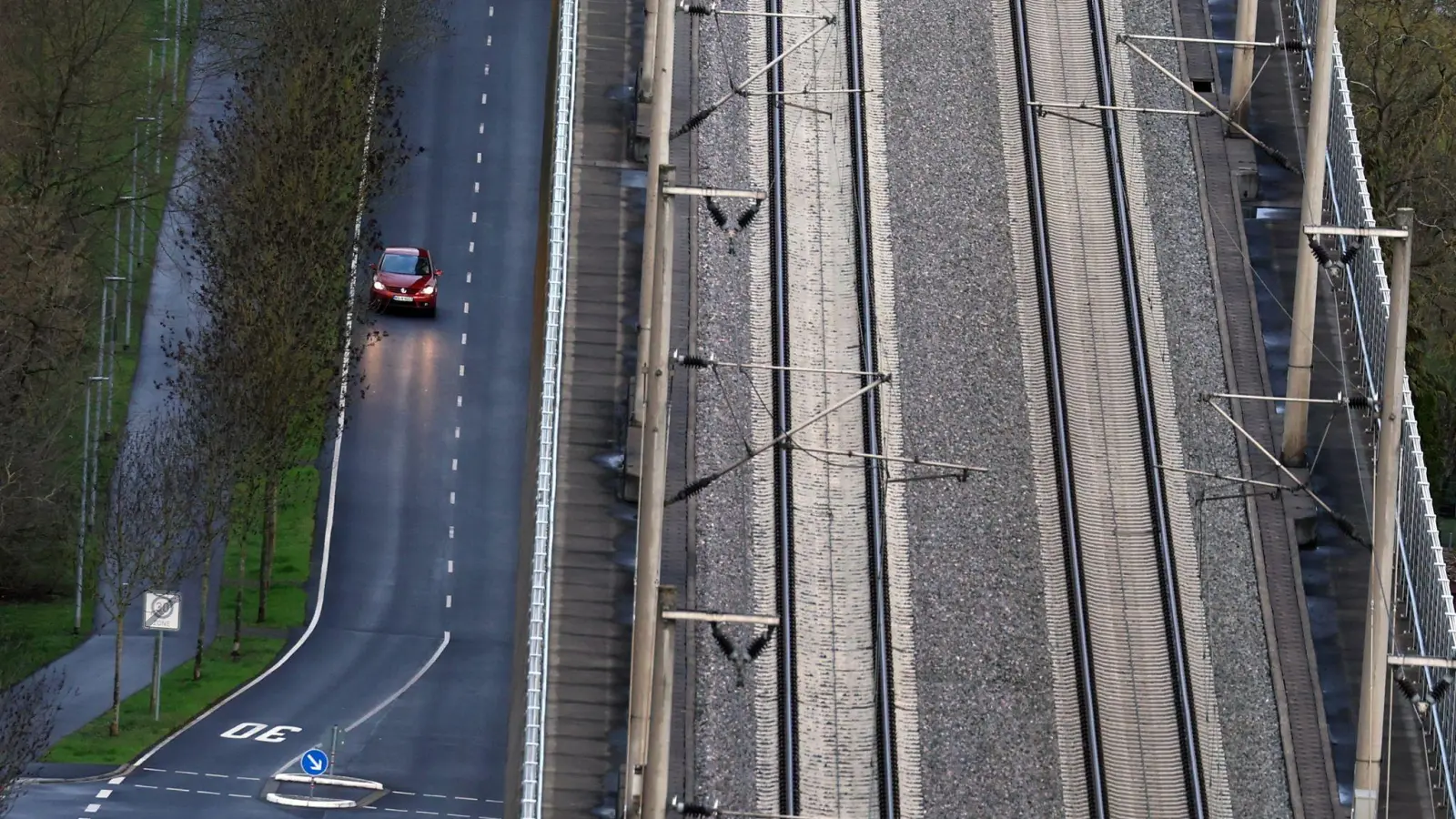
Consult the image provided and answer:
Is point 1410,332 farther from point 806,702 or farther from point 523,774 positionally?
point 523,774

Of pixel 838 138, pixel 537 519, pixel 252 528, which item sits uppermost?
pixel 838 138

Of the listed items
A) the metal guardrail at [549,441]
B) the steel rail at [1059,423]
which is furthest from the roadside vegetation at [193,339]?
the steel rail at [1059,423]

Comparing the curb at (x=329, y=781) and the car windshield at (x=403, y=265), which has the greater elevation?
the car windshield at (x=403, y=265)

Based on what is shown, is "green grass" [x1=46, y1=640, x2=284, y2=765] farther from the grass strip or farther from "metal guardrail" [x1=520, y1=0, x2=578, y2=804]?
"metal guardrail" [x1=520, y1=0, x2=578, y2=804]

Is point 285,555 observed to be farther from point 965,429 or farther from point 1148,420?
point 1148,420

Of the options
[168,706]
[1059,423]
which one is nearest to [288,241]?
[168,706]

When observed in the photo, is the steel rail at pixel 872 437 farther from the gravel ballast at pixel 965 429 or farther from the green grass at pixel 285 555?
the green grass at pixel 285 555

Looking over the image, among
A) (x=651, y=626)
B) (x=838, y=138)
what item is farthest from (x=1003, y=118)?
(x=651, y=626)
